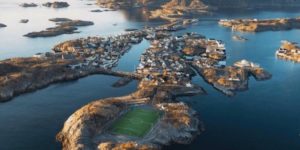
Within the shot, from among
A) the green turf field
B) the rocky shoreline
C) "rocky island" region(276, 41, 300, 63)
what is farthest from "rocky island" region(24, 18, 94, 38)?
the green turf field

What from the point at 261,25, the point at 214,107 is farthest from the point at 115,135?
the point at 261,25

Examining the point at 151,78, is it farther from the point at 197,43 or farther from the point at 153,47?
the point at 197,43

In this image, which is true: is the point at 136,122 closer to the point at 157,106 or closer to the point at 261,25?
the point at 157,106

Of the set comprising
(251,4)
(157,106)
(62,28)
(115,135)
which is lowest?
(115,135)

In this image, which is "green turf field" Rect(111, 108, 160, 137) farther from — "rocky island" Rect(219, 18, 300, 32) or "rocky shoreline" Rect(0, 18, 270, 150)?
"rocky island" Rect(219, 18, 300, 32)

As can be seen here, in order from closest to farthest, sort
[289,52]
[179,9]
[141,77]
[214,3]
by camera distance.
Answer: [141,77] < [289,52] < [179,9] < [214,3]

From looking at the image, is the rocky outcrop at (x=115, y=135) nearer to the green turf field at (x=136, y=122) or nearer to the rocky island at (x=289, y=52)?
the green turf field at (x=136, y=122)

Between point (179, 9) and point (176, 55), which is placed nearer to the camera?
point (176, 55)
